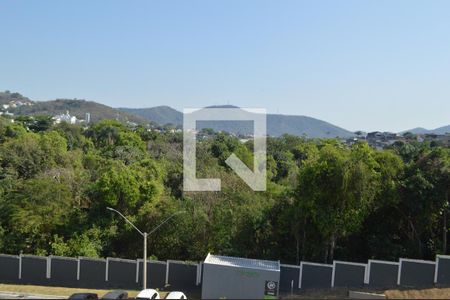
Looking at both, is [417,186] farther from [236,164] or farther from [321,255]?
[236,164]

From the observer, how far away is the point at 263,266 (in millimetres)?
16203

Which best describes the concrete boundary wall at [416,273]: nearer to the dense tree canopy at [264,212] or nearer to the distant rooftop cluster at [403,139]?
the dense tree canopy at [264,212]

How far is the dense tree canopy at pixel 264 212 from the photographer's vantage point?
17.7 meters

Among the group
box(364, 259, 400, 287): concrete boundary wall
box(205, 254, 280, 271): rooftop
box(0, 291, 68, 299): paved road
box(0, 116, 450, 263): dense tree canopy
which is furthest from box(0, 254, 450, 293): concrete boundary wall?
box(0, 291, 68, 299): paved road

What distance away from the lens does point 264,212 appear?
20469mm

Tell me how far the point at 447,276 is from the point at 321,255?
5036 mm

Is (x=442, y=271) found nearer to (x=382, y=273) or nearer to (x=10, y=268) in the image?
(x=382, y=273)

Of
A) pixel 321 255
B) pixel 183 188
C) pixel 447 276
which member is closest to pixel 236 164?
pixel 183 188

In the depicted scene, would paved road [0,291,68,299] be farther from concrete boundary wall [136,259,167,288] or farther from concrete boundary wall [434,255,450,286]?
concrete boundary wall [434,255,450,286]

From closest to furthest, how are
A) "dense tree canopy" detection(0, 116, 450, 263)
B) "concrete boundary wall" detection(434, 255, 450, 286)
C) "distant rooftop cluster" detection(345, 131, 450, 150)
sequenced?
"concrete boundary wall" detection(434, 255, 450, 286)
"dense tree canopy" detection(0, 116, 450, 263)
"distant rooftop cluster" detection(345, 131, 450, 150)

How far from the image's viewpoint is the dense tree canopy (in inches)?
698

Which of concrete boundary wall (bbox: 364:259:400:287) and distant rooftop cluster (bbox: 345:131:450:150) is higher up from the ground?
distant rooftop cluster (bbox: 345:131:450:150)

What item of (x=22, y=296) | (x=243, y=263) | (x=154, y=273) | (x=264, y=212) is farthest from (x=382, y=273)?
(x=22, y=296)

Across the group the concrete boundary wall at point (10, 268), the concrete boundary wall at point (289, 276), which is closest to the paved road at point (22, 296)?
the concrete boundary wall at point (10, 268)
